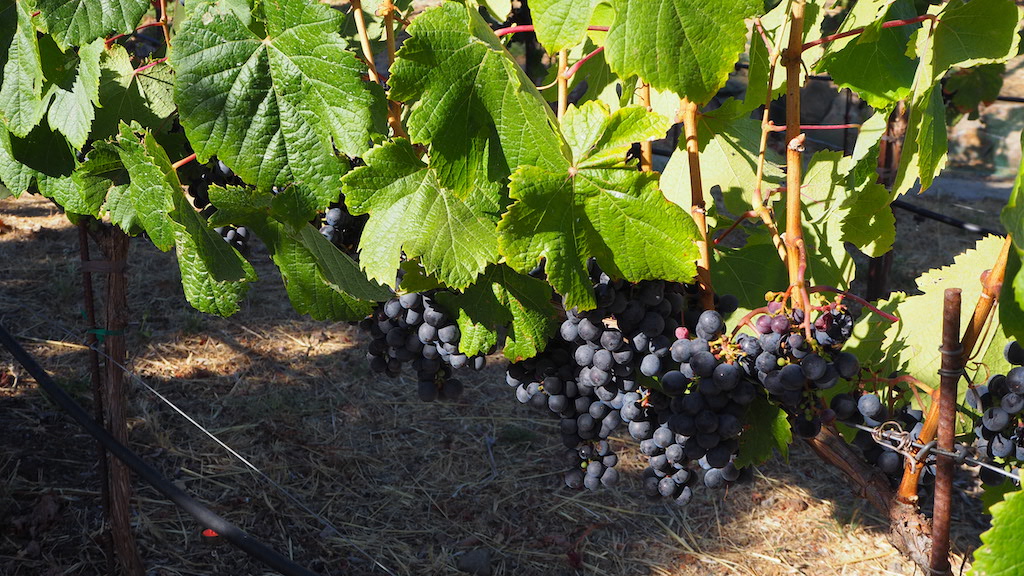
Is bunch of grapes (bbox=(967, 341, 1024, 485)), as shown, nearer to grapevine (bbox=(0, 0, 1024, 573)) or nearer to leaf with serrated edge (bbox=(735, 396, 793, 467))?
grapevine (bbox=(0, 0, 1024, 573))

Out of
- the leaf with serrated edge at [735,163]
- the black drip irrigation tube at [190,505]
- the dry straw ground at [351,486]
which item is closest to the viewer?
the leaf with serrated edge at [735,163]

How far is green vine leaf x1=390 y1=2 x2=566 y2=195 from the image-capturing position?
0.95 meters

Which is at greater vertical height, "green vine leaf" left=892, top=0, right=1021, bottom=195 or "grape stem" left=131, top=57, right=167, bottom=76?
"grape stem" left=131, top=57, right=167, bottom=76

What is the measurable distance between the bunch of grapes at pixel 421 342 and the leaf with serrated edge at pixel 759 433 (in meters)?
0.43

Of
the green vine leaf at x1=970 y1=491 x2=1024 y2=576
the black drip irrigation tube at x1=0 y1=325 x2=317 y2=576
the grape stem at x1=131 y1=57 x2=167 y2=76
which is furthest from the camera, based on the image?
the black drip irrigation tube at x1=0 y1=325 x2=317 y2=576

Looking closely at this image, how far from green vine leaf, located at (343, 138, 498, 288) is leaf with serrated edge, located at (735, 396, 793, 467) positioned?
47 centimetres

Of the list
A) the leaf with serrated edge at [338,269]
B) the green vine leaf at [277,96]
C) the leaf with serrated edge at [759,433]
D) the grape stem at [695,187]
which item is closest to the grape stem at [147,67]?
the green vine leaf at [277,96]

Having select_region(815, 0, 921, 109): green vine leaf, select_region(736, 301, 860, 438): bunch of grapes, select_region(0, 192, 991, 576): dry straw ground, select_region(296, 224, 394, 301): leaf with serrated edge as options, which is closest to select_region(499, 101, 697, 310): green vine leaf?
select_region(736, 301, 860, 438): bunch of grapes

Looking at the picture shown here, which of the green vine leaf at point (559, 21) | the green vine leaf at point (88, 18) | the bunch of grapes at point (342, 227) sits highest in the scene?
the green vine leaf at point (88, 18)

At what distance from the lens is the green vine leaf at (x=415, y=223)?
3.39 feet

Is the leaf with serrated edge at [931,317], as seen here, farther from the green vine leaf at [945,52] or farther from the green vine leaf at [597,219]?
the green vine leaf at [597,219]

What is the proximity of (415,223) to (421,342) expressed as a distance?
1.26 feet

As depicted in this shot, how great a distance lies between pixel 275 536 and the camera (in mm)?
2918

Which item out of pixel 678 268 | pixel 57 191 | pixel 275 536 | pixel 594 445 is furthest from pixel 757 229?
pixel 275 536
